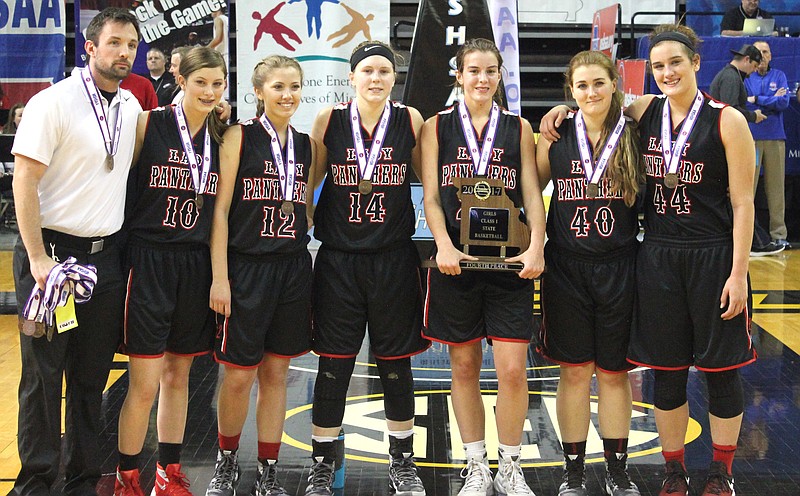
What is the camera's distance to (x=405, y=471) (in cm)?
369

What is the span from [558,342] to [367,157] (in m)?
1.05

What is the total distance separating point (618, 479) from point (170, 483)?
176cm

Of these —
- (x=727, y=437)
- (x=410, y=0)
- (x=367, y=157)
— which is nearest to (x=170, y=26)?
(x=410, y=0)

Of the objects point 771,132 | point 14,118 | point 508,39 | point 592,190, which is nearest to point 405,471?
point 592,190

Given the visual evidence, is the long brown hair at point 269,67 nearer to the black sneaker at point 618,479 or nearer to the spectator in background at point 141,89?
the spectator in background at point 141,89

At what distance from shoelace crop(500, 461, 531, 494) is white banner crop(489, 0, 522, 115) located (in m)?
4.86

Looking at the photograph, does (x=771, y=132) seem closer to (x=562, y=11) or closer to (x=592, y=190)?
(x=562, y=11)

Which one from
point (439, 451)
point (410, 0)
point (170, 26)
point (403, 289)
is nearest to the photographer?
point (403, 289)

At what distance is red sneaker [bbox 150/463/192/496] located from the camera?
354 cm

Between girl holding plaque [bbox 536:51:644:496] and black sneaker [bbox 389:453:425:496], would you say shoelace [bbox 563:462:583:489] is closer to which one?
girl holding plaque [bbox 536:51:644:496]

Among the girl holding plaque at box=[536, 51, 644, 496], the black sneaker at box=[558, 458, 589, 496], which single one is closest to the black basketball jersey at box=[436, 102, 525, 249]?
the girl holding plaque at box=[536, 51, 644, 496]

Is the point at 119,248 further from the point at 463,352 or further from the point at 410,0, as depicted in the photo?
the point at 410,0

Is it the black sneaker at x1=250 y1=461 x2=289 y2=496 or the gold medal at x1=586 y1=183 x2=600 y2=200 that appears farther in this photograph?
the black sneaker at x1=250 y1=461 x2=289 y2=496

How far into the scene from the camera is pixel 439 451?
165 inches
